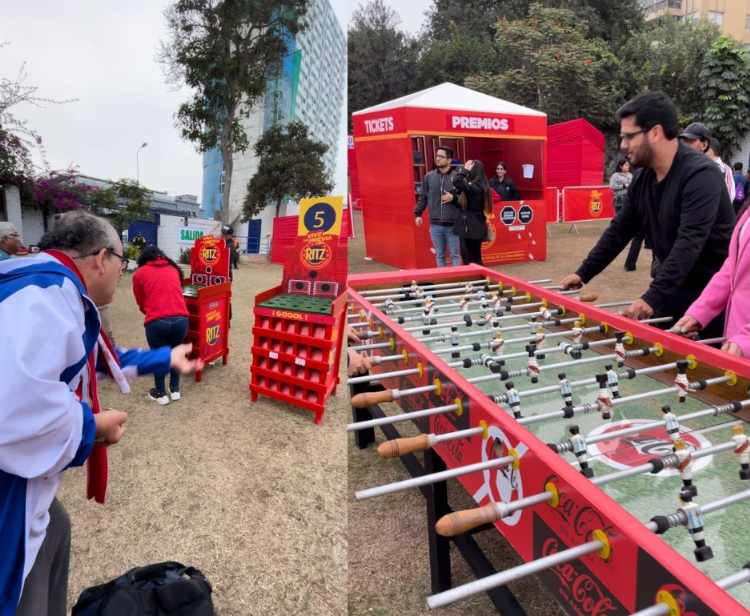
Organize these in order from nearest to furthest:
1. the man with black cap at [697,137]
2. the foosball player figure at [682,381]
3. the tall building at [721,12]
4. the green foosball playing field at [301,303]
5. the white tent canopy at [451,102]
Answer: the foosball player figure at [682,381] < the green foosball playing field at [301,303] < the man with black cap at [697,137] < the white tent canopy at [451,102] < the tall building at [721,12]

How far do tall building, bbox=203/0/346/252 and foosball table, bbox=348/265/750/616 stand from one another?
608mm

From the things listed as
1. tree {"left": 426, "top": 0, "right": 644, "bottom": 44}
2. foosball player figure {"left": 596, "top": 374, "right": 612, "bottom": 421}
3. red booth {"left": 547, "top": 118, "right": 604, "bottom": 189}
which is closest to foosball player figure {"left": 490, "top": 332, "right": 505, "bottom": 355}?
foosball player figure {"left": 596, "top": 374, "right": 612, "bottom": 421}

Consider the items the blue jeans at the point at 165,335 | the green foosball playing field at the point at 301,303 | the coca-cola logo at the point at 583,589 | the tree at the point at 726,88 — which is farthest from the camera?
the tree at the point at 726,88

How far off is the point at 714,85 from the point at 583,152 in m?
4.23

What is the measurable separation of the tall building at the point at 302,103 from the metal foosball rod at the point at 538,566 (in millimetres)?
→ 1287

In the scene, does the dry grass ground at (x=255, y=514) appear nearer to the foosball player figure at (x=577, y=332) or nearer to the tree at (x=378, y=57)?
the foosball player figure at (x=577, y=332)

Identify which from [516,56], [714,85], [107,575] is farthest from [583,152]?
[107,575]

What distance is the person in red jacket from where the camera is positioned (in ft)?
5.28

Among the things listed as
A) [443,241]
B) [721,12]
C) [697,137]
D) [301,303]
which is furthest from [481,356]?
[721,12]

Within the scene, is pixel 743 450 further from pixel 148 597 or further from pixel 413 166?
pixel 413 166

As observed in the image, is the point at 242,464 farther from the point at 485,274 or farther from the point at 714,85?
the point at 714,85

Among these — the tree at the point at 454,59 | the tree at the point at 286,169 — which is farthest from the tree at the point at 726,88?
the tree at the point at 286,169

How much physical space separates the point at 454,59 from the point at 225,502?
11.9 meters

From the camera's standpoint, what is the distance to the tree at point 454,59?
11172mm
